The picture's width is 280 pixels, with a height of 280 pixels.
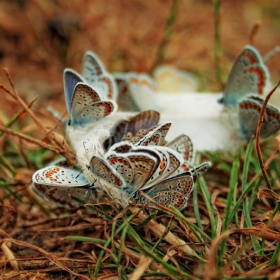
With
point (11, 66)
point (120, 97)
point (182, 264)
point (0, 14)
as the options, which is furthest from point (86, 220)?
point (0, 14)

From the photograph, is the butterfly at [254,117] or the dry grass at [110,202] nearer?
the dry grass at [110,202]

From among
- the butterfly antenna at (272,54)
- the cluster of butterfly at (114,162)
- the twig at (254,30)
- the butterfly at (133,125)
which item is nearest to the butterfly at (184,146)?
the cluster of butterfly at (114,162)

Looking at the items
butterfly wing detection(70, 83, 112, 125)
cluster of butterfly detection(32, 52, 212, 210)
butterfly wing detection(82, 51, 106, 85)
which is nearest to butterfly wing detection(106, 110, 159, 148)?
cluster of butterfly detection(32, 52, 212, 210)

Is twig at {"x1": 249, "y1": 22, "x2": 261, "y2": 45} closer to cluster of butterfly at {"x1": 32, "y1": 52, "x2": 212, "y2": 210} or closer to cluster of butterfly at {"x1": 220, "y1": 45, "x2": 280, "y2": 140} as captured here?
cluster of butterfly at {"x1": 220, "y1": 45, "x2": 280, "y2": 140}

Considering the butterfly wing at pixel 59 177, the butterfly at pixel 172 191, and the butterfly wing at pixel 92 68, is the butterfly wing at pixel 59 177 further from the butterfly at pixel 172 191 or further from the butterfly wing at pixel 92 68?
the butterfly wing at pixel 92 68

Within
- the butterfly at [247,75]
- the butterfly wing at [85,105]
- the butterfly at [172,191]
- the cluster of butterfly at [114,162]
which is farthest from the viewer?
the butterfly at [247,75]

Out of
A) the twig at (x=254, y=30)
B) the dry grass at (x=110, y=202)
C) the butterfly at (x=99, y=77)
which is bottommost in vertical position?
the dry grass at (x=110, y=202)

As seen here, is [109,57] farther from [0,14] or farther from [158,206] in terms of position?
[158,206]
